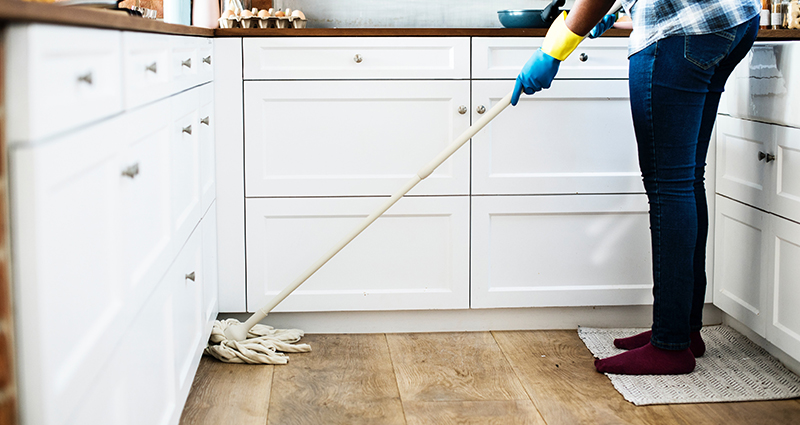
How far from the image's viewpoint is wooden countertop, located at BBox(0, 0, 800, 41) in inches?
27.3

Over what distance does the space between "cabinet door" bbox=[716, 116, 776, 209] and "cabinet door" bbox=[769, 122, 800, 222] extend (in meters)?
0.02

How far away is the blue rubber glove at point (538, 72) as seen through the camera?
1746 mm

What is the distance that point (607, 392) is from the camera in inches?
70.6

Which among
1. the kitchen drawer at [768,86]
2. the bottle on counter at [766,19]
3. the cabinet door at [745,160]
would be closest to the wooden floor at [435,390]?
the cabinet door at [745,160]

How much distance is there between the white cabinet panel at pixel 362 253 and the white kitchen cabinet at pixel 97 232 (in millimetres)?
553

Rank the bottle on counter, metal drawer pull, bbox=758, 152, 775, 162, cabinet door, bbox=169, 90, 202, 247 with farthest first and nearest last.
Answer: the bottle on counter < metal drawer pull, bbox=758, 152, 775, 162 < cabinet door, bbox=169, 90, 202, 247

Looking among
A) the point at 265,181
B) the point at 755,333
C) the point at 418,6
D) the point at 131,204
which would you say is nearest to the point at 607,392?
the point at 755,333

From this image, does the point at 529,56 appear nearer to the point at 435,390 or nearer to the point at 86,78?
the point at 435,390

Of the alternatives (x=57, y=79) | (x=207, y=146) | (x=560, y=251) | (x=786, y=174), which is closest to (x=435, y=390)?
(x=560, y=251)

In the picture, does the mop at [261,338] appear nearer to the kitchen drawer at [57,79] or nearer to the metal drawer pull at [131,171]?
the metal drawer pull at [131,171]

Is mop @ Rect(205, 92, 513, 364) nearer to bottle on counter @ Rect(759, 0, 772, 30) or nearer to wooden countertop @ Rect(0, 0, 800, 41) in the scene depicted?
wooden countertop @ Rect(0, 0, 800, 41)

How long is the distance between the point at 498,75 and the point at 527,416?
935 mm

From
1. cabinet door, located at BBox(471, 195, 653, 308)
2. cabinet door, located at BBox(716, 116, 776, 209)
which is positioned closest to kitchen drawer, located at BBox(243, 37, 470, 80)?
cabinet door, located at BBox(471, 195, 653, 308)

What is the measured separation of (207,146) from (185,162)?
364 mm
